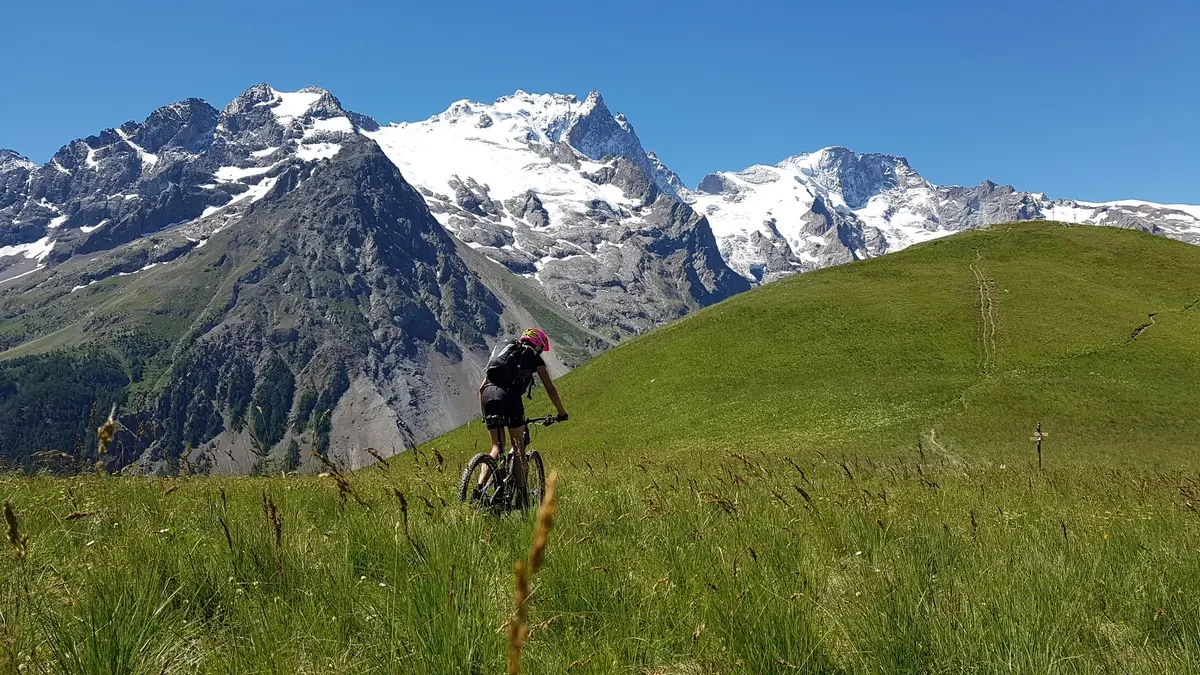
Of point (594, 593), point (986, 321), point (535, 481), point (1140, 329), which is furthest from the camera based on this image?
point (986, 321)

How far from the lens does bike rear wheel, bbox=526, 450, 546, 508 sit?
916 cm

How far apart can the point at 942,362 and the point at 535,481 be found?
42.3m

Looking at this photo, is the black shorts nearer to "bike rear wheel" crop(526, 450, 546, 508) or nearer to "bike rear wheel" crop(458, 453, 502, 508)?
"bike rear wheel" crop(526, 450, 546, 508)

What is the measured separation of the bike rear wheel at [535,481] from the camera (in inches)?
360

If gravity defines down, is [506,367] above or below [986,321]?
above

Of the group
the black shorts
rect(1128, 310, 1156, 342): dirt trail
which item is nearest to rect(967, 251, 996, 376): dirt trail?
rect(1128, 310, 1156, 342): dirt trail

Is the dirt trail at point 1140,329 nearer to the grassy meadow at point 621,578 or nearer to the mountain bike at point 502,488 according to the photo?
the grassy meadow at point 621,578

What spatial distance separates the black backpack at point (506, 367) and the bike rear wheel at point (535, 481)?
1.26m

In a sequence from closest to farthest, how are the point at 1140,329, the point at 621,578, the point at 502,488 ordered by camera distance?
the point at 621,578 → the point at 502,488 → the point at 1140,329

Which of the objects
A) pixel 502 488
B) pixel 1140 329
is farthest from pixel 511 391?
pixel 1140 329

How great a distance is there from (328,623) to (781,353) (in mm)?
51740

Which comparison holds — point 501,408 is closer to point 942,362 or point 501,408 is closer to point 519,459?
point 519,459

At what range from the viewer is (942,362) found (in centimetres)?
4662

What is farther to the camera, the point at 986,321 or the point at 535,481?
the point at 986,321
